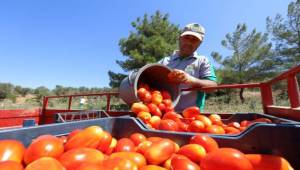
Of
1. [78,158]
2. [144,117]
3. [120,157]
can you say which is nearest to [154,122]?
[144,117]

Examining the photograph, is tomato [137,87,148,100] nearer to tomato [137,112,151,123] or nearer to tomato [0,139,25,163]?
tomato [137,112,151,123]

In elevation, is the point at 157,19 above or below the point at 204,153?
above

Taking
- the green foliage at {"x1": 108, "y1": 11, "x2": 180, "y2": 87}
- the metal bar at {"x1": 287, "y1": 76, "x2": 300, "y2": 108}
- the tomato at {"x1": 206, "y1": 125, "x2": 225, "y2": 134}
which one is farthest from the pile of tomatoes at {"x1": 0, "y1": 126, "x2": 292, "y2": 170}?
the green foliage at {"x1": 108, "y1": 11, "x2": 180, "y2": 87}

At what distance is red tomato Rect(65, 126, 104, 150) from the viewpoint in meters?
1.15

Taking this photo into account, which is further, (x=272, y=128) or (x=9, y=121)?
(x=9, y=121)

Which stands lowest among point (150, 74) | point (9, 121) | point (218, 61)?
point (9, 121)

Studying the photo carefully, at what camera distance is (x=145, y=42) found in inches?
909

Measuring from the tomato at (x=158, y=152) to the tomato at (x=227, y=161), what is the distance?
0.20 metres

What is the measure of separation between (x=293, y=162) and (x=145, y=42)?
22494 mm

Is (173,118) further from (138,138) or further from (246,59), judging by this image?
(246,59)

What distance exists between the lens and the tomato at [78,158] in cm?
94

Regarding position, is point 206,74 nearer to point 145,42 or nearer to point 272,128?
point 272,128

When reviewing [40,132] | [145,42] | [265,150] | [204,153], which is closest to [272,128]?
[265,150]

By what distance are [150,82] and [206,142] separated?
1939 millimetres
